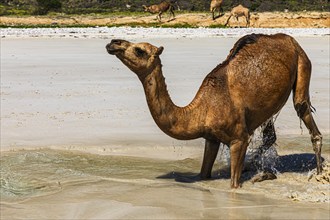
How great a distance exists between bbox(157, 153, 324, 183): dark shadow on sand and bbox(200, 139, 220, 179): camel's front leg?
11cm

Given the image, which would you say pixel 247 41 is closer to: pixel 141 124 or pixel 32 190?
pixel 32 190

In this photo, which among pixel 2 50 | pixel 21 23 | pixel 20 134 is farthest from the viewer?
pixel 21 23

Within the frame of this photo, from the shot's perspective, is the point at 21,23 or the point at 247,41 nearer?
the point at 247,41

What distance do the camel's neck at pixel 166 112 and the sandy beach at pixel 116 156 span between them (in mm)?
645

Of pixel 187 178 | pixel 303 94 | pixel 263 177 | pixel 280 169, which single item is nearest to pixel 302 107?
pixel 303 94

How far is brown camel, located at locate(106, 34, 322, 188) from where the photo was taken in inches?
279

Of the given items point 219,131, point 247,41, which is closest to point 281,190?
point 219,131

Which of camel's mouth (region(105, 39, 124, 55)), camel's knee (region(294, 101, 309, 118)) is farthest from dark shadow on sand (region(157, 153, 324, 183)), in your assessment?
camel's mouth (region(105, 39, 124, 55))

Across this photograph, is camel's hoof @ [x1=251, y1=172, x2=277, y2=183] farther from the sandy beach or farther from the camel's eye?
the camel's eye

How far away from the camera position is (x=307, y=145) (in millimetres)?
10438

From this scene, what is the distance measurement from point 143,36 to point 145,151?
1980cm

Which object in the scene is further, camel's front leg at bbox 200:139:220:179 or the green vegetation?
the green vegetation

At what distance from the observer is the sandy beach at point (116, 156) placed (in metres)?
6.81

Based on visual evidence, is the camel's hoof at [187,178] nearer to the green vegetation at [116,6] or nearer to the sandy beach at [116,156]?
the sandy beach at [116,156]
